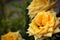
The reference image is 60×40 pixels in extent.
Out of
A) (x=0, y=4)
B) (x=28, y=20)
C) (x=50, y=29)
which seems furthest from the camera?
(x=0, y=4)

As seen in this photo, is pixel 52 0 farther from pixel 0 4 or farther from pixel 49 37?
pixel 0 4

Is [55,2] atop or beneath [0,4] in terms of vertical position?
atop

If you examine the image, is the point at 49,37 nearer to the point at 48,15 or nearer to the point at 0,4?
the point at 48,15

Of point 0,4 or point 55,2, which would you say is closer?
point 55,2

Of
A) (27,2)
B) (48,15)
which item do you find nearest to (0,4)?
(27,2)

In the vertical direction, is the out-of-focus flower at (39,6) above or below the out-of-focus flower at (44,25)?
above

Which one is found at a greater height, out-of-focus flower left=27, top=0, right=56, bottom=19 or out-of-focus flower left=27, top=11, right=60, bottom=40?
out-of-focus flower left=27, top=0, right=56, bottom=19

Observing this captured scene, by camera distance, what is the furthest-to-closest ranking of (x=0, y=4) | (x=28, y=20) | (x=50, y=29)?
1. (x=0, y=4)
2. (x=28, y=20)
3. (x=50, y=29)
